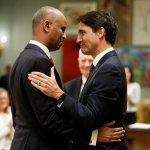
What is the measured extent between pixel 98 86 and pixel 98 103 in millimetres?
103

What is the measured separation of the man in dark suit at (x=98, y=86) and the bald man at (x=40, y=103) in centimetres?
5

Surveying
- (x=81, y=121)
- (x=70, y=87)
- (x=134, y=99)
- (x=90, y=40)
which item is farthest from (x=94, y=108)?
(x=134, y=99)

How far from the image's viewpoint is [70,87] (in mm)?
3895

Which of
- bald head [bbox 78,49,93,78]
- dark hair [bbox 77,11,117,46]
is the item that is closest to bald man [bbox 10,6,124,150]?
dark hair [bbox 77,11,117,46]

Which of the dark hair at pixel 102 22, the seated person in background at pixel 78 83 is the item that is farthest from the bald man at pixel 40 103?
the seated person in background at pixel 78 83

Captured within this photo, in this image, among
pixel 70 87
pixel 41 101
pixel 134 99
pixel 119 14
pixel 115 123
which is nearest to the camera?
pixel 41 101

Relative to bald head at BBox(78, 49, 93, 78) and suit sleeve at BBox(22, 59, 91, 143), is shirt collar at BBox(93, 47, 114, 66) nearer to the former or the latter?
suit sleeve at BBox(22, 59, 91, 143)

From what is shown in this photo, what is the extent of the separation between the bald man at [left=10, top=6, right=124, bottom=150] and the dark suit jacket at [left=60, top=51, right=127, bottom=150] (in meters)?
0.08

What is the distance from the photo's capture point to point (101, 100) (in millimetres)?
2432

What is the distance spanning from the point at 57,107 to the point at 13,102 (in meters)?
0.35

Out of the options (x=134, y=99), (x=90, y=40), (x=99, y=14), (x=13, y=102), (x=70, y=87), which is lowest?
(x=134, y=99)

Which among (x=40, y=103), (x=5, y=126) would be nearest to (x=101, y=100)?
(x=40, y=103)

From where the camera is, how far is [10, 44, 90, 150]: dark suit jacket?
2.38 m

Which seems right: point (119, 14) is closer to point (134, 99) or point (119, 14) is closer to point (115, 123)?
point (134, 99)
